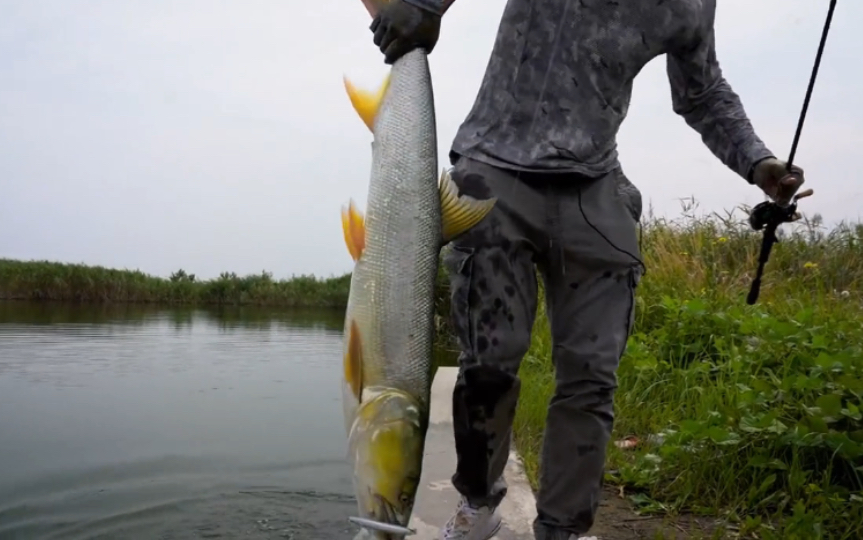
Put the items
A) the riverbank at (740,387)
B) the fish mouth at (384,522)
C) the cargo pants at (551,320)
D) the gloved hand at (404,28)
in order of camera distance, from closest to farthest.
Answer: the fish mouth at (384,522) → the gloved hand at (404,28) → the cargo pants at (551,320) → the riverbank at (740,387)

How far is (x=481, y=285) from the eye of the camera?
2.37m

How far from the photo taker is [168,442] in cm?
671

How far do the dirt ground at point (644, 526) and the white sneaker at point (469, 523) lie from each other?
896 mm

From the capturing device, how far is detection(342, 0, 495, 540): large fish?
169cm

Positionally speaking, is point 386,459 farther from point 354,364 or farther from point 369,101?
point 369,101

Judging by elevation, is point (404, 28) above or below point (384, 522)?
above

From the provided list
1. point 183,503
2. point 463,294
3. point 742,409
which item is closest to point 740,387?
point 742,409

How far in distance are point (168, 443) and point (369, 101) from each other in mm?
5454

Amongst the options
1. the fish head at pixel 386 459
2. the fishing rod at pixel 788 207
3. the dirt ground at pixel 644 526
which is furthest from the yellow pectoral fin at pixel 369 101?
the dirt ground at pixel 644 526

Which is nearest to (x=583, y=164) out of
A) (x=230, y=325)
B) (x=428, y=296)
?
(x=428, y=296)

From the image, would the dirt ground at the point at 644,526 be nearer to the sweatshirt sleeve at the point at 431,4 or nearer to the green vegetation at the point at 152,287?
the sweatshirt sleeve at the point at 431,4

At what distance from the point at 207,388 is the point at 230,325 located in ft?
37.9

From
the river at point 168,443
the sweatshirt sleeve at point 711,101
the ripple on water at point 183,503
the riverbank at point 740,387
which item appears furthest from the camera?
the river at point 168,443

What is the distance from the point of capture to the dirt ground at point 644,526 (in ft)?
10.7
